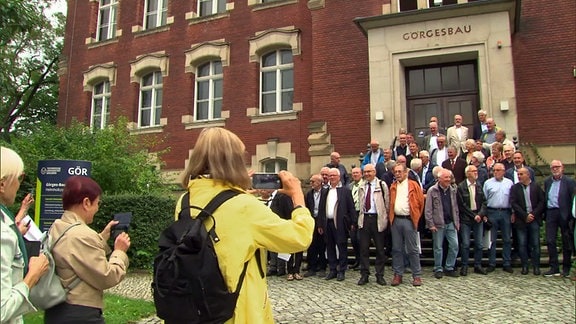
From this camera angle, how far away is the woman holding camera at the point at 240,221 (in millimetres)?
2332

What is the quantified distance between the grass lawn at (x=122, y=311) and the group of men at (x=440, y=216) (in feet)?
11.0

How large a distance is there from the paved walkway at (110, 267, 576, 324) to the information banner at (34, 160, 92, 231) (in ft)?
5.54

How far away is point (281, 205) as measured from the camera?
28.0ft

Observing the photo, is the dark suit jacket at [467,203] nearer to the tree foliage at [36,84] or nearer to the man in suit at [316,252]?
the man in suit at [316,252]

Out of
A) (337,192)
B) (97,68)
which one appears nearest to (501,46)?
(337,192)

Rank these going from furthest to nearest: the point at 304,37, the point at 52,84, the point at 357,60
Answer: the point at 52,84 < the point at 304,37 < the point at 357,60

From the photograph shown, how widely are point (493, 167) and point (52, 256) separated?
842cm

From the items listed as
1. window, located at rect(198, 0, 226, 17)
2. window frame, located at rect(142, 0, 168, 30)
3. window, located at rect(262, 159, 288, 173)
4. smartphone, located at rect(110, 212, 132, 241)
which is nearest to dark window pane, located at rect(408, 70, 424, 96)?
window, located at rect(262, 159, 288, 173)

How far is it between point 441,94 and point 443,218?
21.5ft

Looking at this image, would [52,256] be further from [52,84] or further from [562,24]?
[52,84]

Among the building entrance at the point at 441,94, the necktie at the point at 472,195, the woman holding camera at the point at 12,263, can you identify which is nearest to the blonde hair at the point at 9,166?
the woman holding camera at the point at 12,263

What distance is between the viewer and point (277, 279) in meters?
8.83

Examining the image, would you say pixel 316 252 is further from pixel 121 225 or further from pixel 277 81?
pixel 277 81

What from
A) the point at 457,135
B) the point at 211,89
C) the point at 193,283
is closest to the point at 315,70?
Answer: the point at 211,89
